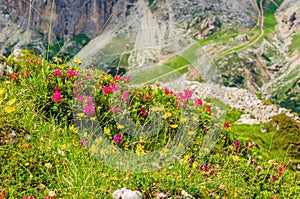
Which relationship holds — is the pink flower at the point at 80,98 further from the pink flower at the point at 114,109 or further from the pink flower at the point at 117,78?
A: the pink flower at the point at 117,78

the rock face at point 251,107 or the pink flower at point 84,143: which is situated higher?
the pink flower at point 84,143

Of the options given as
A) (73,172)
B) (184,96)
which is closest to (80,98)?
(184,96)

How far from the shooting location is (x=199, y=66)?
7852 mm

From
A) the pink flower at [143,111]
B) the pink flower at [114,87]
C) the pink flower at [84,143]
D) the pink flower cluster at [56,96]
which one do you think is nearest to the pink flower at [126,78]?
the pink flower at [114,87]

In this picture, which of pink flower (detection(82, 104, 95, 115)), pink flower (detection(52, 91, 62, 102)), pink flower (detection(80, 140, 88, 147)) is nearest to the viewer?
pink flower (detection(80, 140, 88, 147))

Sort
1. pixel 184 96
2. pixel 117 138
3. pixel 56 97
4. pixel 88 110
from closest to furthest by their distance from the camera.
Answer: pixel 117 138
pixel 88 110
pixel 56 97
pixel 184 96

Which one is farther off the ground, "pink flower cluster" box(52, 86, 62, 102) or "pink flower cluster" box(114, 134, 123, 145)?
"pink flower cluster" box(52, 86, 62, 102)

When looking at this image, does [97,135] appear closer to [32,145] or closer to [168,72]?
[32,145]

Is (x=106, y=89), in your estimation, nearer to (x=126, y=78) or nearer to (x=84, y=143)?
(x=126, y=78)

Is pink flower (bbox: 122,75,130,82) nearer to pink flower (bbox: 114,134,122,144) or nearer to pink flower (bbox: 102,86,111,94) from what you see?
pink flower (bbox: 102,86,111,94)

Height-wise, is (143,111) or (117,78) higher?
(117,78)

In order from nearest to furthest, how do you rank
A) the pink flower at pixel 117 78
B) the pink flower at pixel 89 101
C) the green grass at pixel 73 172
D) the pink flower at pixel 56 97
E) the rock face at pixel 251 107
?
the green grass at pixel 73 172, the pink flower at pixel 89 101, the pink flower at pixel 56 97, the pink flower at pixel 117 78, the rock face at pixel 251 107

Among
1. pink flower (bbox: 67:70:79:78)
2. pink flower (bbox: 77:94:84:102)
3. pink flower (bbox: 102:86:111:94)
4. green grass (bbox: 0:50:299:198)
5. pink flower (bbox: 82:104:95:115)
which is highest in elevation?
pink flower (bbox: 67:70:79:78)

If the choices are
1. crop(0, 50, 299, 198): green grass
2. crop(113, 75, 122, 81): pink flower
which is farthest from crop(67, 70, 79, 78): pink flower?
crop(0, 50, 299, 198): green grass
